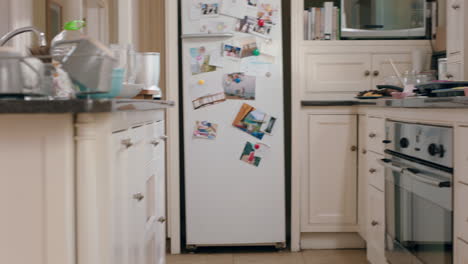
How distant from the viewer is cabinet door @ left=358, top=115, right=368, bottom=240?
3.48 metres

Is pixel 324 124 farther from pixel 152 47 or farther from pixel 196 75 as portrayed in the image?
pixel 152 47

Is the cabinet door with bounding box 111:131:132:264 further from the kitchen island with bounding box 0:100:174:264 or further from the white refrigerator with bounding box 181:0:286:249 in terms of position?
the white refrigerator with bounding box 181:0:286:249

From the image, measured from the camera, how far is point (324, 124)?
3660 millimetres

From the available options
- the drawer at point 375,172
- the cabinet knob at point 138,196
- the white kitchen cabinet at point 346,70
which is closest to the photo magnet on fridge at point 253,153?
the white kitchen cabinet at point 346,70

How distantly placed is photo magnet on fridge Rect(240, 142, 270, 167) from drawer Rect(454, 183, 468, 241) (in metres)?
1.75

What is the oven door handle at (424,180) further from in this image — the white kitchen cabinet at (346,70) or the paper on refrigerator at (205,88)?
the paper on refrigerator at (205,88)

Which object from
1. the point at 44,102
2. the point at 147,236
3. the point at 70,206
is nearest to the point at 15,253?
the point at 70,206

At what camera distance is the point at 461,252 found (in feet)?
6.39

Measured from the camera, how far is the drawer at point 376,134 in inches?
115

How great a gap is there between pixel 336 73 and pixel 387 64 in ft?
1.05

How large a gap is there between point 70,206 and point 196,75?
2.40 m

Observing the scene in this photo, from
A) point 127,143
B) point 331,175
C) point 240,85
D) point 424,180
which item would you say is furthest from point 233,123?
point 127,143

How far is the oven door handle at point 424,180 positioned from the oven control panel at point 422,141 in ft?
0.19

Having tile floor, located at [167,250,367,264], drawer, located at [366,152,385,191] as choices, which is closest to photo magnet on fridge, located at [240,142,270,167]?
tile floor, located at [167,250,367,264]
